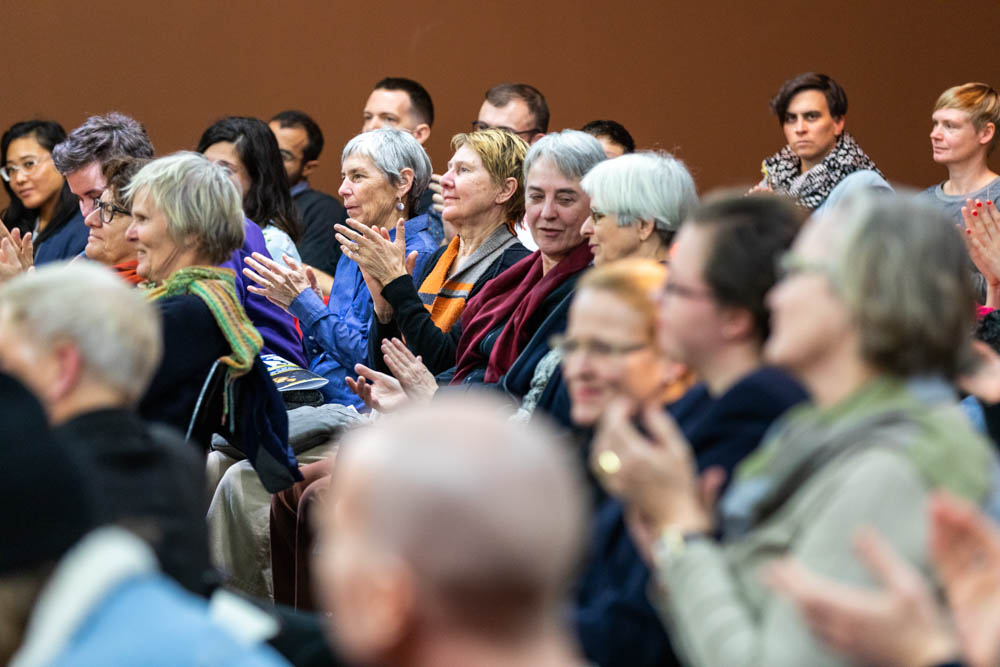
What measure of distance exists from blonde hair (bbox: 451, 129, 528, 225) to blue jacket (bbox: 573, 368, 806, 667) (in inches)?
81.8

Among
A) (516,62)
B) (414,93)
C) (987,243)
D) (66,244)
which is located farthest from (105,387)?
(516,62)

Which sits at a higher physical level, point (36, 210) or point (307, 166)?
point (307, 166)

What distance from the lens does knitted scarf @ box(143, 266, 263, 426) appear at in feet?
10.3

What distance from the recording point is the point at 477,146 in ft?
13.2

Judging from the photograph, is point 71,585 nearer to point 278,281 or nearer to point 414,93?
point 278,281

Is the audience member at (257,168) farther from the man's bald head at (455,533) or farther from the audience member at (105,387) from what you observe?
the man's bald head at (455,533)

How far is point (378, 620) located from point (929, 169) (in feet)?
20.3

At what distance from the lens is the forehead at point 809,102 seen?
5281 mm

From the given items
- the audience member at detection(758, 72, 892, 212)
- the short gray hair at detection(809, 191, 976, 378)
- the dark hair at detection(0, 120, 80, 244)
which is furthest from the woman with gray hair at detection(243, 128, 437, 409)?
the short gray hair at detection(809, 191, 976, 378)

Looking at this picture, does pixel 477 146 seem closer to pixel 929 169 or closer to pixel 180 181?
pixel 180 181

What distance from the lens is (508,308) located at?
3451mm

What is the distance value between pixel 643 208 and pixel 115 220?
5.49ft

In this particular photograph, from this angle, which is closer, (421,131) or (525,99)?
(525,99)

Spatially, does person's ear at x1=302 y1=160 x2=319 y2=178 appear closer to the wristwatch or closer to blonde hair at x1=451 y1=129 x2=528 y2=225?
blonde hair at x1=451 y1=129 x2=528 y2=225
